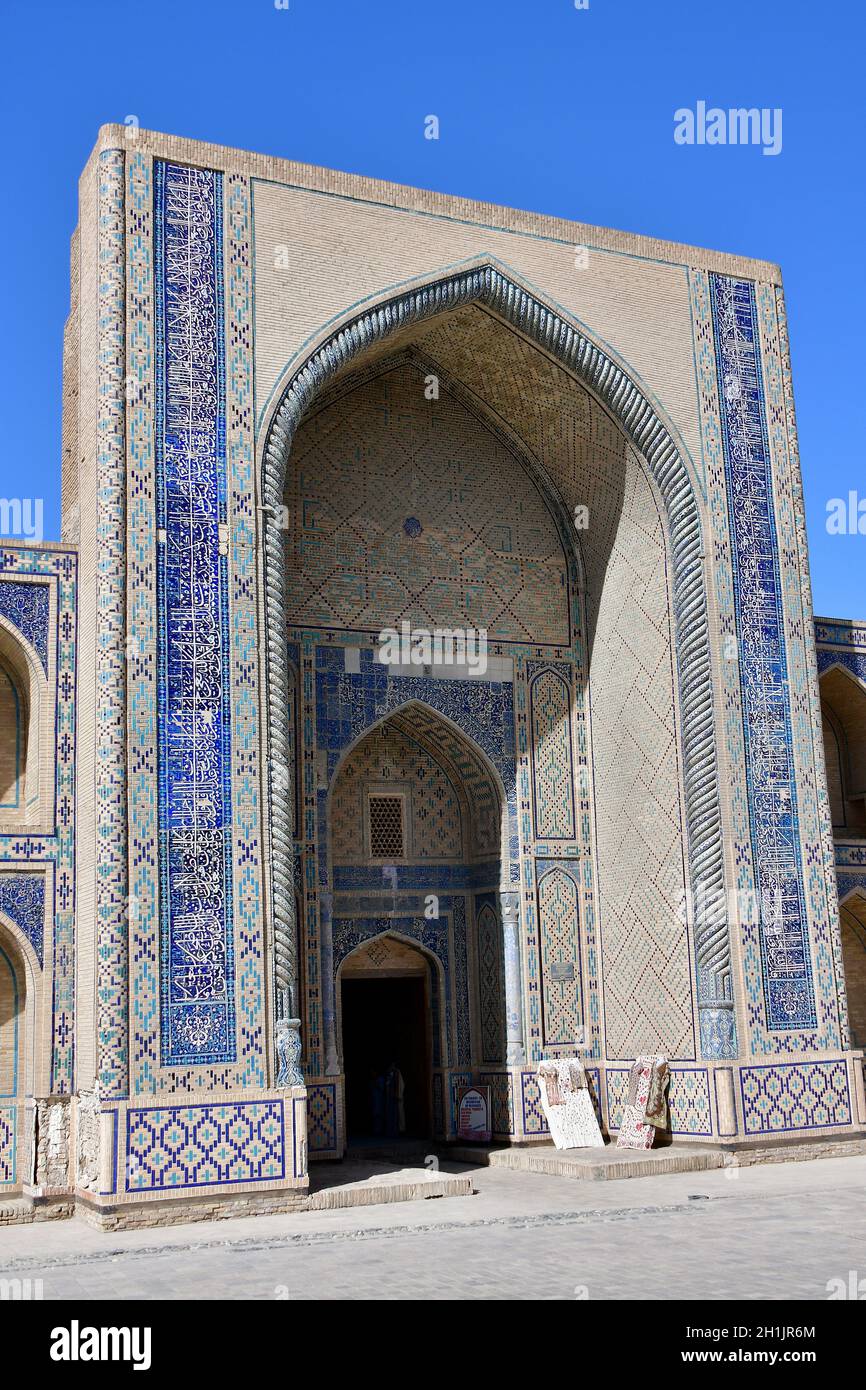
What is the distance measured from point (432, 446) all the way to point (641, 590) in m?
1.90

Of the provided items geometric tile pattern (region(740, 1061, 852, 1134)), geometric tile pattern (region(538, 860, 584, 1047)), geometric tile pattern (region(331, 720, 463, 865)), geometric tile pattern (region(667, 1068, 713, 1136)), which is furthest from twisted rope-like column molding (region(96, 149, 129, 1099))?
geometric tile pattern (region(740, 1061, 852, 1134))

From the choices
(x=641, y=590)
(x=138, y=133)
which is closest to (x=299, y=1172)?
(x=641, y=590)

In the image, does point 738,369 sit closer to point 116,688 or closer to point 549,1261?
point 116,688

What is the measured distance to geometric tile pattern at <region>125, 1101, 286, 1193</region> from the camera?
307 inches

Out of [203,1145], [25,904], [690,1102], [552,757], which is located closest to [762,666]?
[552,757]

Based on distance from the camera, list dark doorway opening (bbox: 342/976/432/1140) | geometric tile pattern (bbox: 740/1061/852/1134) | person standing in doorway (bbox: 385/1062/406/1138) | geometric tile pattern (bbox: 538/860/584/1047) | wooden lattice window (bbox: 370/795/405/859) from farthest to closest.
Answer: person standing in doorway (bbox: 385/1062/406/1138), dark doorway opening (bbox: 342/976/432/1140), wooden lattice window (bbox: 370/795/405/859), geometric tile pattern (bbox: 538/860/584/1047), geometric tile pattern (bbox: 740/1061/852/1134)

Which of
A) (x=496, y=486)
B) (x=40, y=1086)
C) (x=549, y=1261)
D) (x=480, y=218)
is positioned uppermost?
(x=480, y=218)

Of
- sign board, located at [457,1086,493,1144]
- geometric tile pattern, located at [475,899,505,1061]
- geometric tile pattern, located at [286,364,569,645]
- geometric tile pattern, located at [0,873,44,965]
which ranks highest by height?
geometric tile pattern, located at [286,364,569,645]

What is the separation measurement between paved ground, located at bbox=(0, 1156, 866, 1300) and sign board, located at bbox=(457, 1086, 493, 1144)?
153 cm

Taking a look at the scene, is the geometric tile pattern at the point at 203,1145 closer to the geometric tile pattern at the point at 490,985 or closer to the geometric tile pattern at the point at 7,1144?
the geometric tile pattern at the point at 7,1144

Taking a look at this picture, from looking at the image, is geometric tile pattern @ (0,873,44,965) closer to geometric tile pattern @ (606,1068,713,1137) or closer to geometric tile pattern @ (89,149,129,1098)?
geometric tile pattern @ (89,149,129,1098)

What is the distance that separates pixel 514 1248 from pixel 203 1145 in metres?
2.14

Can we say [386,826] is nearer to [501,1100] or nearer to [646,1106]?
[501,1100]

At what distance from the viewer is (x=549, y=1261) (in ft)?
19.9
